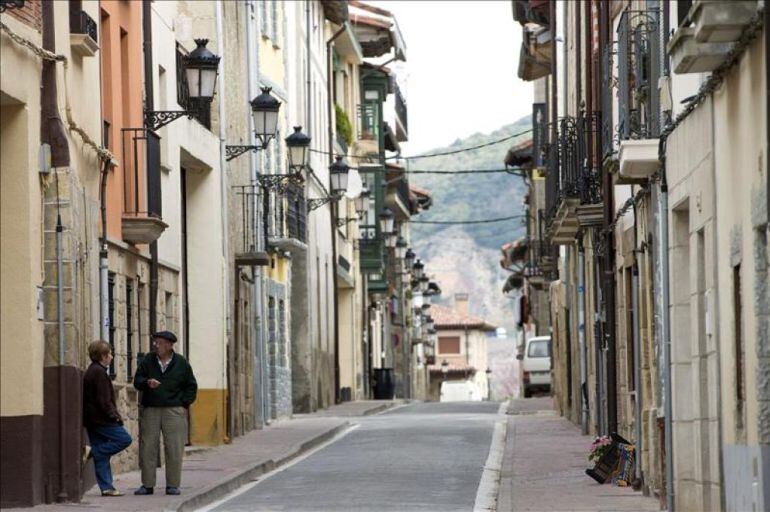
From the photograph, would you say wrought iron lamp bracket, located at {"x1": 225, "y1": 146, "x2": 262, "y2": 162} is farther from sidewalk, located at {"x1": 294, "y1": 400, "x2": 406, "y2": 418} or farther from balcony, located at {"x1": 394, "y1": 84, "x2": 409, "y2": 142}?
balcony, located at {"x1": 394, "y1": 84, "x2": 409, "y2": 142}

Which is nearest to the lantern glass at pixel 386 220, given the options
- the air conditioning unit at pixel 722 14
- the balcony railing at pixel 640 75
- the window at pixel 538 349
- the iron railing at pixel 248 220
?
the window at pixel 538 349

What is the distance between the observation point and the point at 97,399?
63.7ft

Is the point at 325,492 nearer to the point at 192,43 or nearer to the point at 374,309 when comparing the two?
the point at 192,43

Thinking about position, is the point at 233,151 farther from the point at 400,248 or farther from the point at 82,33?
the point at 400,248

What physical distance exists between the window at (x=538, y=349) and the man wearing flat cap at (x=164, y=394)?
41899mm

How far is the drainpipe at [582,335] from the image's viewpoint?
31611 mm

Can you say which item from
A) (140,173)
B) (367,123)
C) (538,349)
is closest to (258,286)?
(140,173)

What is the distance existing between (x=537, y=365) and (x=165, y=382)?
42.9 meters

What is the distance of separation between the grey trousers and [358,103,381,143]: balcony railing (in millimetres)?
44069

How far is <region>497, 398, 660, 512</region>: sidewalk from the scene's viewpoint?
18.2m

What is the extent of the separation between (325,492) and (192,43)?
1266 cm

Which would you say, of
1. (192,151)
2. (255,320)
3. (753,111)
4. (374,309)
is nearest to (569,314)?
(255,320)

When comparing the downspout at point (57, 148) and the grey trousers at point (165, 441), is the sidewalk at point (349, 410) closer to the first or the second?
the grey trousers at point (165, 441)

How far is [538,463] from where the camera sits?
79.6 ft
